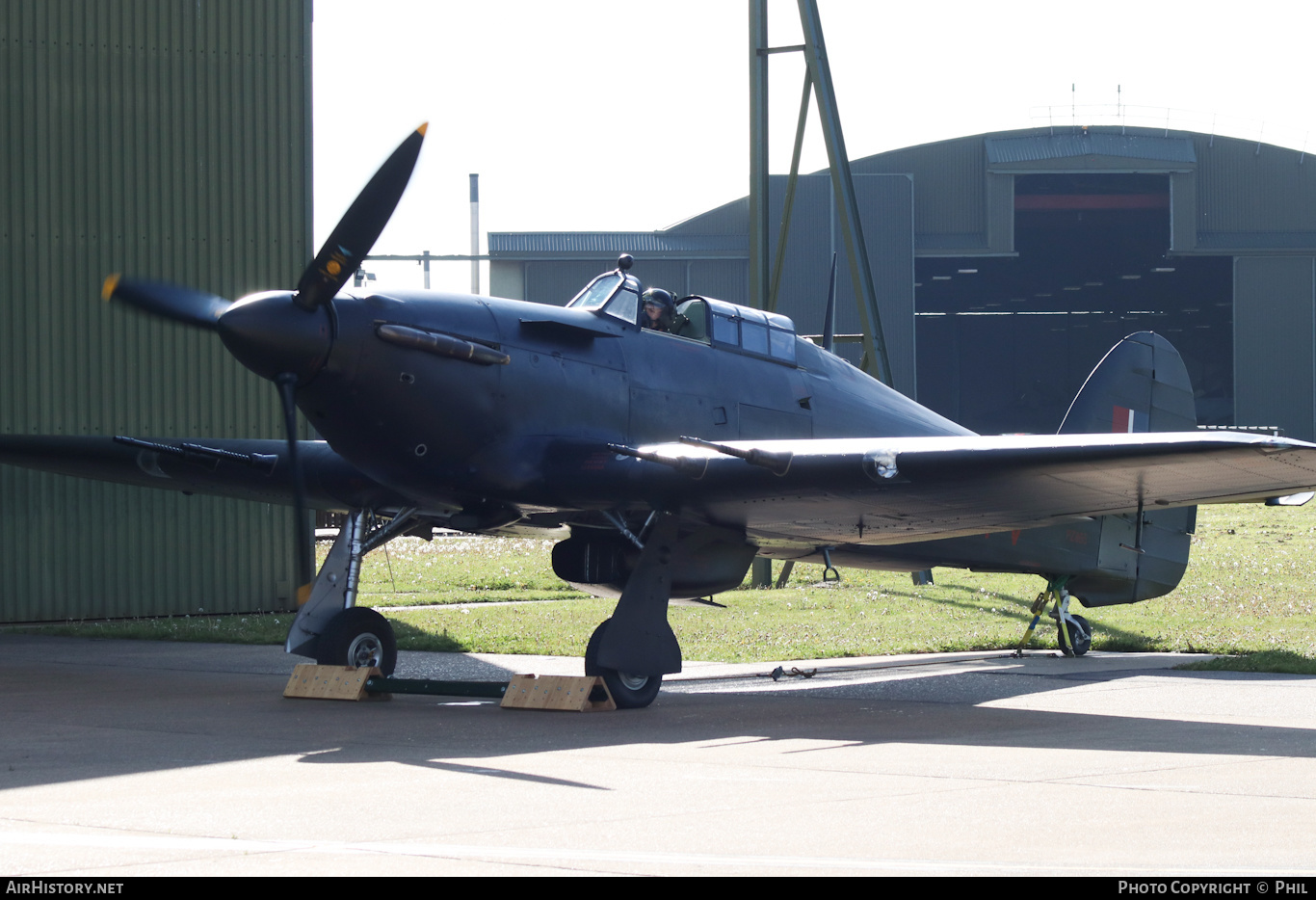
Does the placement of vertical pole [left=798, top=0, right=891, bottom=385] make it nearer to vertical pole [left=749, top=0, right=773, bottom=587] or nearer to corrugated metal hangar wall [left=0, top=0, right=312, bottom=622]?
vertical pole [left=749, top=0, right=773, bottom=587]

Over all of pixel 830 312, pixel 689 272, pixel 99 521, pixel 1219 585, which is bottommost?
pixel 1219 585

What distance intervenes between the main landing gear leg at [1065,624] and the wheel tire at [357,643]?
6973mm

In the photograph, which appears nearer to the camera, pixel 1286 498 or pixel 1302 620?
pixel 1286 498

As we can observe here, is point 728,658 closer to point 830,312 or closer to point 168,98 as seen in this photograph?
point 830,312

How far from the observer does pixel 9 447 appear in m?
13.4

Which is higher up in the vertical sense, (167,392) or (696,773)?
(167,392)

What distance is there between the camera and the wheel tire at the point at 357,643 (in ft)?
36.3

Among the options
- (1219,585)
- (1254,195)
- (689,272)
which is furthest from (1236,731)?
(1254,195)

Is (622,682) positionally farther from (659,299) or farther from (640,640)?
(659,299)

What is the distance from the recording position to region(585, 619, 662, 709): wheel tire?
1030 cm

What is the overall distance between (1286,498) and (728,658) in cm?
606

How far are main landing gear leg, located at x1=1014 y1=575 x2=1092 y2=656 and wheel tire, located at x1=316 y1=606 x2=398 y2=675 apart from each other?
6973mm

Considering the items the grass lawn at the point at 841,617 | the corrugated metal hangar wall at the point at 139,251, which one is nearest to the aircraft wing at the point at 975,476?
the grass lawn at the point at 841,617

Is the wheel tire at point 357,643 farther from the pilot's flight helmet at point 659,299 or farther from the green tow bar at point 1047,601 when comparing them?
the green tow bar at point 1047,601
